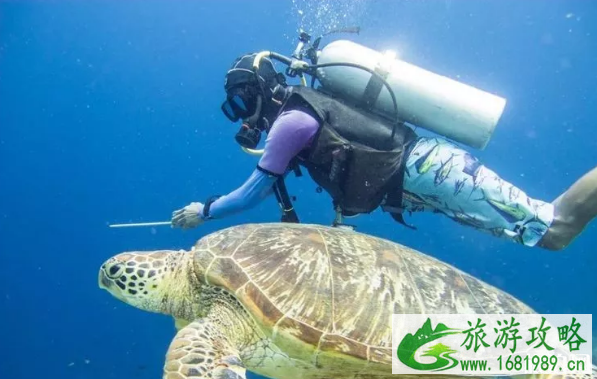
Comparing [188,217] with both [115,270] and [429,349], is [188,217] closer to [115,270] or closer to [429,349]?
[115,270]

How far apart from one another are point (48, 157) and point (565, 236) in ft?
103

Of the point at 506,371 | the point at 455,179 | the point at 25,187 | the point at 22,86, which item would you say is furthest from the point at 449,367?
the point at 22,86

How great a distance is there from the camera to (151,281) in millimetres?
2918

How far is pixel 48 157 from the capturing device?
27.4m

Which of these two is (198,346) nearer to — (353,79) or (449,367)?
(449,367)

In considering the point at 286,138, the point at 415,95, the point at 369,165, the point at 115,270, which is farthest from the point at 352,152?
the point at 115,270

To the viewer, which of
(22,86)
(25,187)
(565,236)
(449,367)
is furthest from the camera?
(22,86)

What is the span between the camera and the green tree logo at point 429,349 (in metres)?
2.46

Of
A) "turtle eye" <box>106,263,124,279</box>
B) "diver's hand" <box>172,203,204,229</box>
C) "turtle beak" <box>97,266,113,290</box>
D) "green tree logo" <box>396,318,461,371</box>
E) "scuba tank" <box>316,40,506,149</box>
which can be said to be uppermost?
"scuba tank" <box>316,40,506,149</box>

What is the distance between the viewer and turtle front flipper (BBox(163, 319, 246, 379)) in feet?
6.97

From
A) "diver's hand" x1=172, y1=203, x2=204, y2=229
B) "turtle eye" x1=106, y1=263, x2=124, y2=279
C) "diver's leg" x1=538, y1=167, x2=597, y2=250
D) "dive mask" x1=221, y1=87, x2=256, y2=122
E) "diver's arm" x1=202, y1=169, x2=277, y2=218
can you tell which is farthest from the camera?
"diver's hand" x1=172, y1=203, x2=204, y2=229
